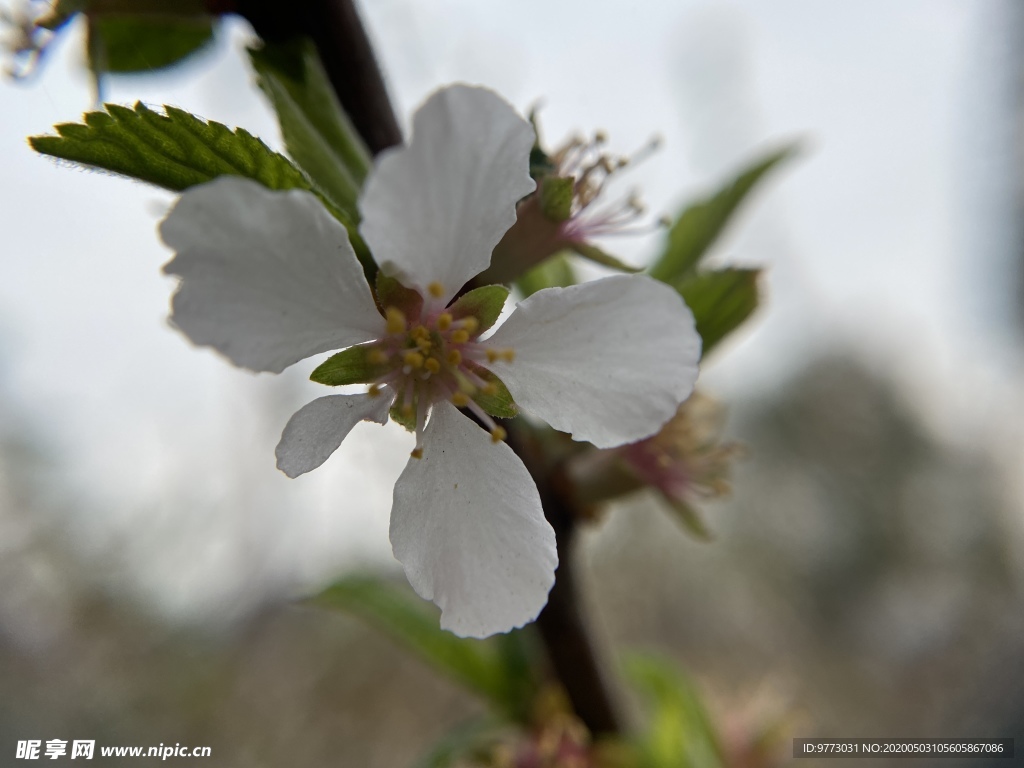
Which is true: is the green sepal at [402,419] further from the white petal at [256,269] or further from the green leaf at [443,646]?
the green leaf at [443,646]

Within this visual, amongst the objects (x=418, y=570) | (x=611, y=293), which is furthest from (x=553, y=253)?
(x=418, y=570)

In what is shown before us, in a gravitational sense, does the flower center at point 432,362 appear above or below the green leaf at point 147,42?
below

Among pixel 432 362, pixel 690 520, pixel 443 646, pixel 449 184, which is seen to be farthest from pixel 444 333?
pixel 443 646

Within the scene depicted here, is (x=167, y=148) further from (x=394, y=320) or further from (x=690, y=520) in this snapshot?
(x=690, y=520)

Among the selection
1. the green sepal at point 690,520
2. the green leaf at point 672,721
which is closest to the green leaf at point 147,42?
the green sepal at point 690,520

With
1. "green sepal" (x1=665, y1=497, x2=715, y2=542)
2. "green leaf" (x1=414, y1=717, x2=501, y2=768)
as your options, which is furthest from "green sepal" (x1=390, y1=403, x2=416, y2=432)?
"green leaf" (x1=414, y1=717, x2=501, y2=768)

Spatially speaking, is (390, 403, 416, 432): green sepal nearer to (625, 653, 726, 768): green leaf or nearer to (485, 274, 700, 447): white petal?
(485, 274, 700, 447): white petal
